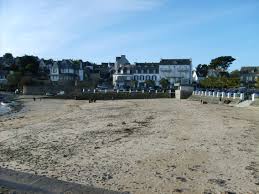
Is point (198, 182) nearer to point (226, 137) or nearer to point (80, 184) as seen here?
point (80, 184)

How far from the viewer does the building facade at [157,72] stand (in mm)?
102812

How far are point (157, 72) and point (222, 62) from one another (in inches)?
983

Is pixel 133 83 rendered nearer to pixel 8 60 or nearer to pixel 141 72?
pixel 141 72

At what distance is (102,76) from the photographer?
11562cm

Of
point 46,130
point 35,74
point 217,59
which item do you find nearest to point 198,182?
point 46,130

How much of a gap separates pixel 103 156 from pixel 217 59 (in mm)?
75972

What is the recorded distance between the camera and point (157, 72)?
104 metres

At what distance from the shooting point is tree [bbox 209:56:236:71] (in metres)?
82.5

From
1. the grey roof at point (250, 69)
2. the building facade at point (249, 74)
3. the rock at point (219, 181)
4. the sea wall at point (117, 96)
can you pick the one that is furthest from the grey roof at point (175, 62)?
the rock at point (219, 181)

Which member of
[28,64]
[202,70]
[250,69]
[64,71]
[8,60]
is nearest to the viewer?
[28,64]

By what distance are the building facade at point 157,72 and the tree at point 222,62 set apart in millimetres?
18947

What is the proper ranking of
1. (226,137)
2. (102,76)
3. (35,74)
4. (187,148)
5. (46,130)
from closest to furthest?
(187,148) < (226,137) < (46,130) < (35,74) < (102,76)

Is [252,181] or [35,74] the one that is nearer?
[252,181]

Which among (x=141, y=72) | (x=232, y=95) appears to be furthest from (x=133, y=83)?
(x=232, y=95)
